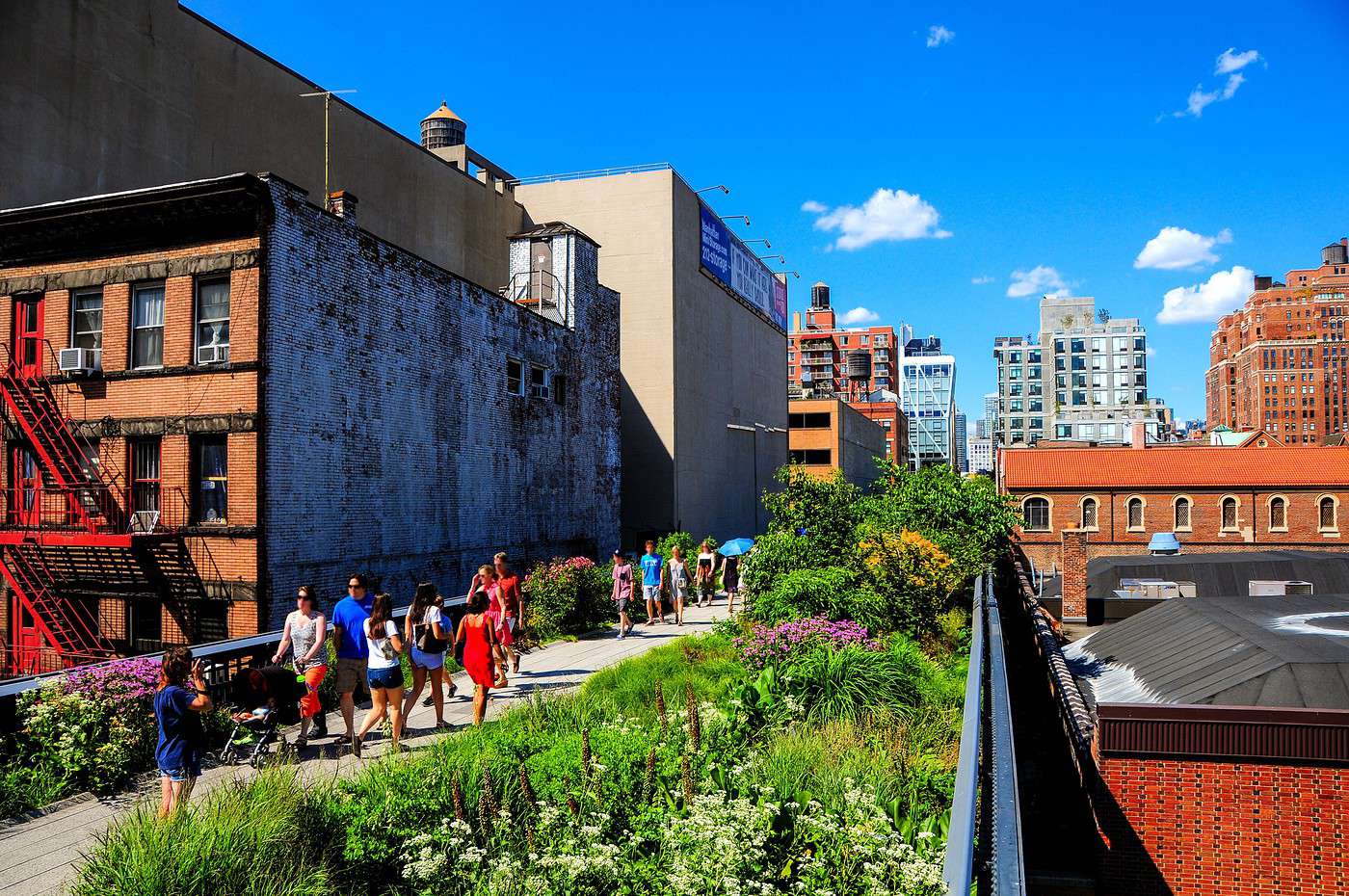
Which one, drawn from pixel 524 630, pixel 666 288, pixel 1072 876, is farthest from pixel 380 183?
pixel 1072 876

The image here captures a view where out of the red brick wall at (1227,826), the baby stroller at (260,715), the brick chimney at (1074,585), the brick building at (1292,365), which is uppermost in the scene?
the brick building at (1292,365)

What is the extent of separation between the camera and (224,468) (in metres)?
17.0

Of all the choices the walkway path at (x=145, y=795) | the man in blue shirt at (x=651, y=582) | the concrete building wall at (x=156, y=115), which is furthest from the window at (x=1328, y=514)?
the concrete building wall at (x=156, y=115)

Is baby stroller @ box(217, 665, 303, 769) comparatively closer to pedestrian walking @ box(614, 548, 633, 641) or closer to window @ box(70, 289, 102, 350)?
pedestrian walking @ box(614, 548, 633, 641)

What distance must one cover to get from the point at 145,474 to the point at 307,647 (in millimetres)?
10346

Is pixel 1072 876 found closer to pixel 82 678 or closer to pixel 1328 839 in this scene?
pixel 1328 839

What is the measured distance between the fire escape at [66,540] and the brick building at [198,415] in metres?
0.04

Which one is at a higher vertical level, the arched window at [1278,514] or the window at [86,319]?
the window at [86,319]

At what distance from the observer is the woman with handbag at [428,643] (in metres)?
10.5

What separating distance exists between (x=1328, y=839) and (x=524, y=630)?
1472 centimetres

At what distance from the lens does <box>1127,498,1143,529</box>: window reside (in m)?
55.1

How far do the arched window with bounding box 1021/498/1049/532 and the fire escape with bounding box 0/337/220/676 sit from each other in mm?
51503

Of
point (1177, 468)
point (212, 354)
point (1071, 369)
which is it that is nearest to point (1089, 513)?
point (1177, 468)

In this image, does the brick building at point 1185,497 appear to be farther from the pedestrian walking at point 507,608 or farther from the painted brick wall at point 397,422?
the pedestrian walking at point 507,608
